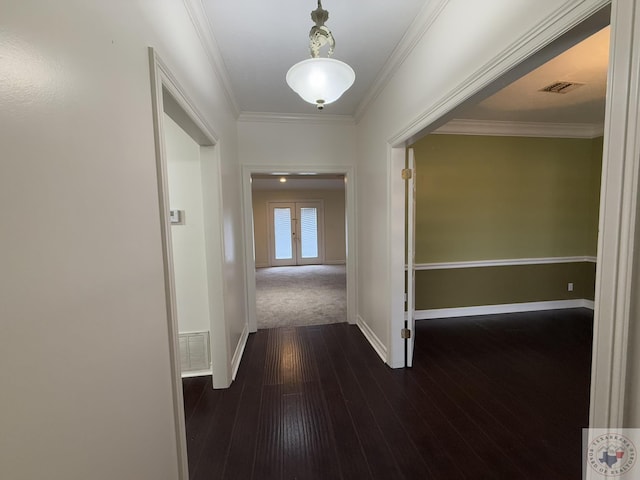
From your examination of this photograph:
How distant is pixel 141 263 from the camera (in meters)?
0.92

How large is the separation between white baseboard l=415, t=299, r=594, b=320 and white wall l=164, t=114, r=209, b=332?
2709mm

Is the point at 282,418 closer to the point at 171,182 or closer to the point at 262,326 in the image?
the point at 262,326

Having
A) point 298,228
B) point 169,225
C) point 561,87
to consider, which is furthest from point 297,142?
point 298,228

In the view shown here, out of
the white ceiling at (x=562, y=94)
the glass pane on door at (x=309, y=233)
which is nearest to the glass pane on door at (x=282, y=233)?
the glass pane on door at (x=309, y=233)

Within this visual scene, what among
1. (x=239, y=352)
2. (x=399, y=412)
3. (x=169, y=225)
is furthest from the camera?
(x=239, y=352)

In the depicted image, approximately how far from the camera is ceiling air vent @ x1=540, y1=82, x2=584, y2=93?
2.43 m

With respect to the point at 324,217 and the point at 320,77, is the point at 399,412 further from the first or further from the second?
the point at 324,217

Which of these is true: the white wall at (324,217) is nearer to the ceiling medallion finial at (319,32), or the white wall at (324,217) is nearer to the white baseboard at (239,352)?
the white baseboard at (239,352)

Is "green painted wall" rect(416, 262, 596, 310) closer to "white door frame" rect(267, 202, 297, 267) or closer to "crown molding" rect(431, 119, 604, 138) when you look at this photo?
"crown molding" rect(431, 119, 604, 138)

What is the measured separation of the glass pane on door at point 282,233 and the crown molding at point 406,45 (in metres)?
5.58

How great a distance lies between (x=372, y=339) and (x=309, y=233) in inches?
224

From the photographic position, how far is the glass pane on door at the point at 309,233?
8.25 meters

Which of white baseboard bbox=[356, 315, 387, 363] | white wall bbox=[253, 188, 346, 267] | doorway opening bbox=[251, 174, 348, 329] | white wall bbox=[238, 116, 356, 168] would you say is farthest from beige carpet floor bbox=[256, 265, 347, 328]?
white wall bbox=[238, 116, 356, 168]

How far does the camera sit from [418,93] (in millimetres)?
1831
